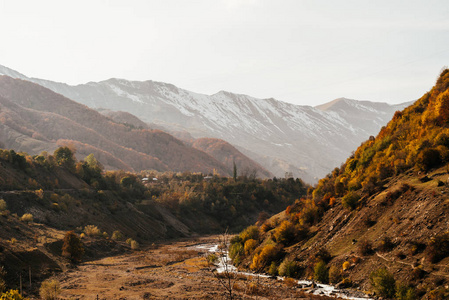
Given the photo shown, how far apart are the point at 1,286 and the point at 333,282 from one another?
21023 mm

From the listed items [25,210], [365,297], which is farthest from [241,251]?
[25,210]

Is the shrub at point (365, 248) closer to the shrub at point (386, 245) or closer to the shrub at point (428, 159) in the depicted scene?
the shrub at point (386, 245)

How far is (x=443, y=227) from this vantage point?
786 inches

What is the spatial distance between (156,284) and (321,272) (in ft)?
42.7

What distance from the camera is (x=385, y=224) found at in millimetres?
24297

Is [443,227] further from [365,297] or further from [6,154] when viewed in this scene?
[6,154]

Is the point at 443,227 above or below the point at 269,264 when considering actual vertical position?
above

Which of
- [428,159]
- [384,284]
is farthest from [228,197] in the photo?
[384,284]

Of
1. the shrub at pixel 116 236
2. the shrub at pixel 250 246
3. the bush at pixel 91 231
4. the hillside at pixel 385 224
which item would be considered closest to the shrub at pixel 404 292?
the hillside at pixel 385 224

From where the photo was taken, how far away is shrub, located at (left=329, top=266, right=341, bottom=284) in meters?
23.6

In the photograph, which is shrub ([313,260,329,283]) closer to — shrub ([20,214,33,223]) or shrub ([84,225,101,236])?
shrub ([20,214,33,223])

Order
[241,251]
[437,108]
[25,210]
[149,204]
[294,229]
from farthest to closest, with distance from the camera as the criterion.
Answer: [149,204]
[25,210]
[241,251]
[294,229]
[437,108]

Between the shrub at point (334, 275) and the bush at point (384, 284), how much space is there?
12.6 ft

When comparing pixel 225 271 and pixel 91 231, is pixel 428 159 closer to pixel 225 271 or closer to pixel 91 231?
pixel 225 271
